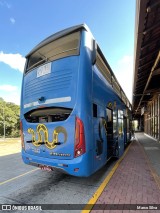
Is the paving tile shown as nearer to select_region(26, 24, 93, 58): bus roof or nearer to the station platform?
the station platform

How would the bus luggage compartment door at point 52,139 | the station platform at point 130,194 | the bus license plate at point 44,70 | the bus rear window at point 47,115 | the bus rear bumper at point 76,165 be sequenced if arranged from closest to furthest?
the station platform at point 130,194 → the bus rear bumper at point 76,165 → the bus luggage compartment door at point 52,139 → the bus rear window at point 47,115 → the bus license plate at point 44,70

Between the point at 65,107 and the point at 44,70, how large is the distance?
4.15ft

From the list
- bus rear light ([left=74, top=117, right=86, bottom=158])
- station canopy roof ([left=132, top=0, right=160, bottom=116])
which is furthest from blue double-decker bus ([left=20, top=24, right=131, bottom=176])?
station canopy roof ([left=132, top=0, right=160, bottom=116])

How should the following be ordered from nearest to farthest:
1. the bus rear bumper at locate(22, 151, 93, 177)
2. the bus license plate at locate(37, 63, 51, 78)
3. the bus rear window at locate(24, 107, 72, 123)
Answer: the bus rear bumper at locate(22, 151, 93, 177), the bus rear window at locate(24, 107, 72, 123), the bus license plate at locate(37, 63, 51, 78)

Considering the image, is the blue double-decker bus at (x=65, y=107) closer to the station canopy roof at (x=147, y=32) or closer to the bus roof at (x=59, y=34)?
the bus roof at (x=59, y=34)

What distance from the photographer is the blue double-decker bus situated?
4.00m

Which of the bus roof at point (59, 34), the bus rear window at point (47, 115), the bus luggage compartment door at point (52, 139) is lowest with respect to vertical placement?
the bus luggage compartment door at point (52, 139)

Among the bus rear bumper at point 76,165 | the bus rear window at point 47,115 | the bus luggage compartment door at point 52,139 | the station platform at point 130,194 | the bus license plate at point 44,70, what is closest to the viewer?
the station platform at point 130,194

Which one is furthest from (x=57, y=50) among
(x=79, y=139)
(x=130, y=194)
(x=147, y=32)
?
(x=130, y=194)

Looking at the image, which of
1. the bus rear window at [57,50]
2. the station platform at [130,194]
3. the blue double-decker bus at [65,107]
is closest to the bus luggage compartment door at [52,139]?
the blue double-decker bus at [65,107]

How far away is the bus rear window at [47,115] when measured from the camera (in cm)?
427

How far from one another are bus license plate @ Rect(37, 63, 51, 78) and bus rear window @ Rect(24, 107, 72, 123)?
92cm

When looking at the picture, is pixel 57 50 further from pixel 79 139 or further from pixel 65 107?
pixel 79 139

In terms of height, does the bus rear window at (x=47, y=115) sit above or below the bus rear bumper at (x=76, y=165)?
above
